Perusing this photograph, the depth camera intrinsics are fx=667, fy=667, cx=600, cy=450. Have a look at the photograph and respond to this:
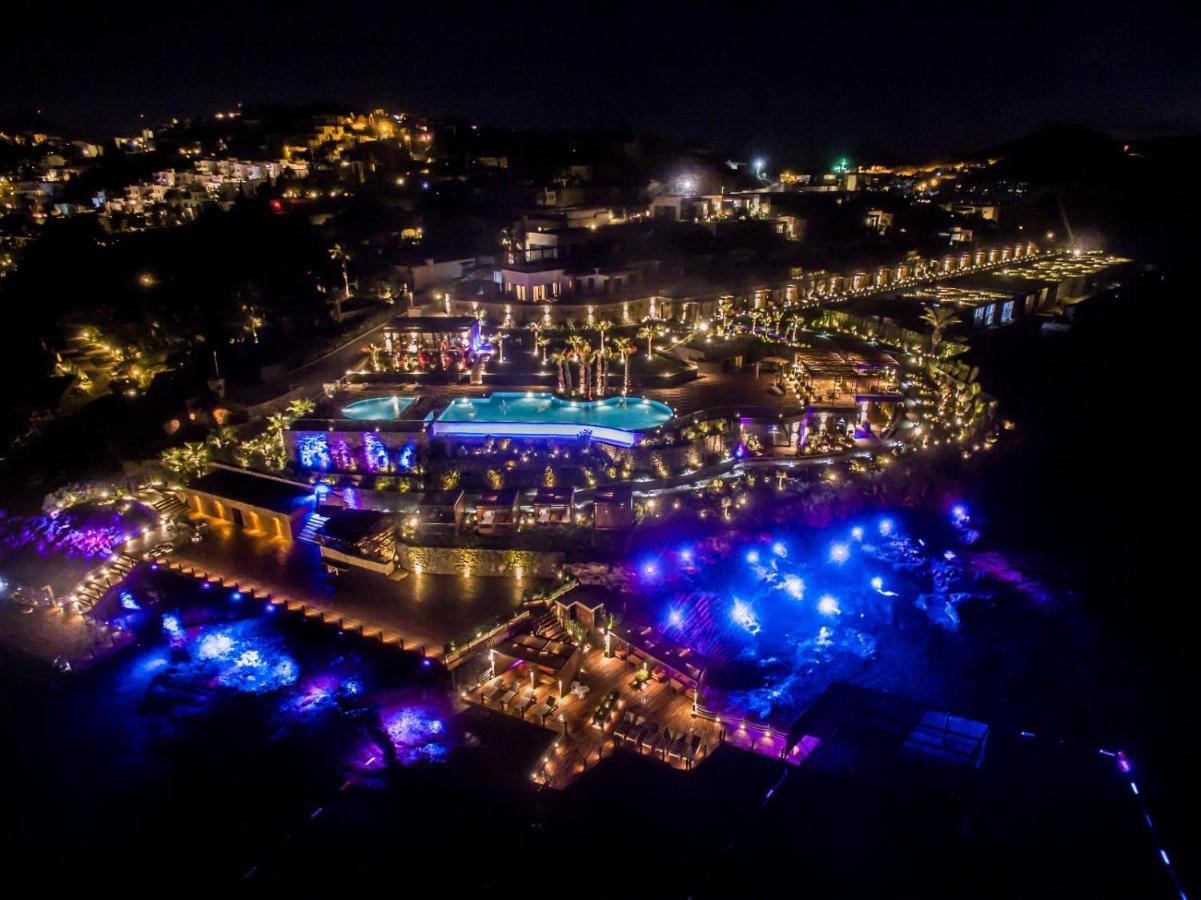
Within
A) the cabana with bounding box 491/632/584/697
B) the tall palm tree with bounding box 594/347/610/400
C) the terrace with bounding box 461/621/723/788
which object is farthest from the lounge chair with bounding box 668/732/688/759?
the tall palm tree with bounding box 594/347/610/400

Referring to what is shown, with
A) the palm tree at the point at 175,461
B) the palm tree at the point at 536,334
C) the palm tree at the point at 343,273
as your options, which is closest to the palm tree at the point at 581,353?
the palm tree at the point at 536,334

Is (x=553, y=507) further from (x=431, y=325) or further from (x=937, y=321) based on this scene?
(x=937, y=321)

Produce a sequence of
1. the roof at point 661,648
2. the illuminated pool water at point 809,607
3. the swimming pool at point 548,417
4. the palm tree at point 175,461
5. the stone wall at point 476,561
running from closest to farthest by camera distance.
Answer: the roof at point 661,648, the illuminated pool water at point 809,607, the stone wall at point 476,561, the palm tree at point 175,461, the swimming pool at point 548,417

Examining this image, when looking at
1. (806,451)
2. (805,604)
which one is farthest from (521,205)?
(805,604)

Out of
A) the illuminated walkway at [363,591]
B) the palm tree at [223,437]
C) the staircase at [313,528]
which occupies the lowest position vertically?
the illuminated walkway at [363,591]

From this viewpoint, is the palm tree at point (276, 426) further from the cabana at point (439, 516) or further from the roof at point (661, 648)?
the roof at point (661, 648)

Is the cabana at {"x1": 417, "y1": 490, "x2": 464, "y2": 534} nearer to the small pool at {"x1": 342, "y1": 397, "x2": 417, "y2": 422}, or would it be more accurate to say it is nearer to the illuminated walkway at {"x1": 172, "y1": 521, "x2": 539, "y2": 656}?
the illuminated walkway at {"x1": 172, "y1": 521, "x2": 539, "y2": 656}
